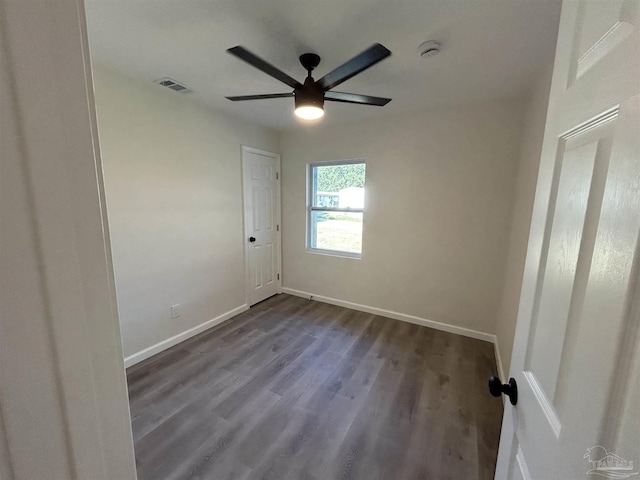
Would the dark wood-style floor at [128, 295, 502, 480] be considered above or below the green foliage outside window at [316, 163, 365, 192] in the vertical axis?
below

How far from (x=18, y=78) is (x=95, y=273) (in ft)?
0.95

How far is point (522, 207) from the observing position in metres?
2.06

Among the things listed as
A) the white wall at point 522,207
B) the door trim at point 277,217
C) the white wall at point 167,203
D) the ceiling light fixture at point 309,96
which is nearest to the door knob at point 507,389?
the white wall at point 522,207

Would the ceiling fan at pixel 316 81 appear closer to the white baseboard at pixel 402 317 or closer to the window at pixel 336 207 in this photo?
the window at pixel 336 207

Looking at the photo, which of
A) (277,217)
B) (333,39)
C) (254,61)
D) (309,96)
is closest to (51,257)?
(254,61)

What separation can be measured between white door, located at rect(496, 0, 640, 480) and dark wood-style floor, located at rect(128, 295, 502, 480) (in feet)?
3.16

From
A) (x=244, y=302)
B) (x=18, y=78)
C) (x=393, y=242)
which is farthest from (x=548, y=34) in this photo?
→ (x=244, y=302)

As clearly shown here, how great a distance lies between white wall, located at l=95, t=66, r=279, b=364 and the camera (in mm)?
2082

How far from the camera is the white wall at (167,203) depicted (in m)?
2.08

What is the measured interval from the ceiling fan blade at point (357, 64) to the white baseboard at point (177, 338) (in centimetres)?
256

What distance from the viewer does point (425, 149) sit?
2.80 meters

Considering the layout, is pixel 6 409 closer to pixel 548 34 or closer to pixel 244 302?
pixel 548 34

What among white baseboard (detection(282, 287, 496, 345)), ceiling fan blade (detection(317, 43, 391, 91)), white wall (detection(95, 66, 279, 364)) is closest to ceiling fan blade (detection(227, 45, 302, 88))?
ceiling fan blade (detection(317, 43, 391, 91))

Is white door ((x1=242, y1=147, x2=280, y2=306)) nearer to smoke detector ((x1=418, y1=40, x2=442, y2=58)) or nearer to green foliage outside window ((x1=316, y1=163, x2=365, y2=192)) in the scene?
green foliage outside window ((x1=316, y1=163, x2=365, y2=192))
